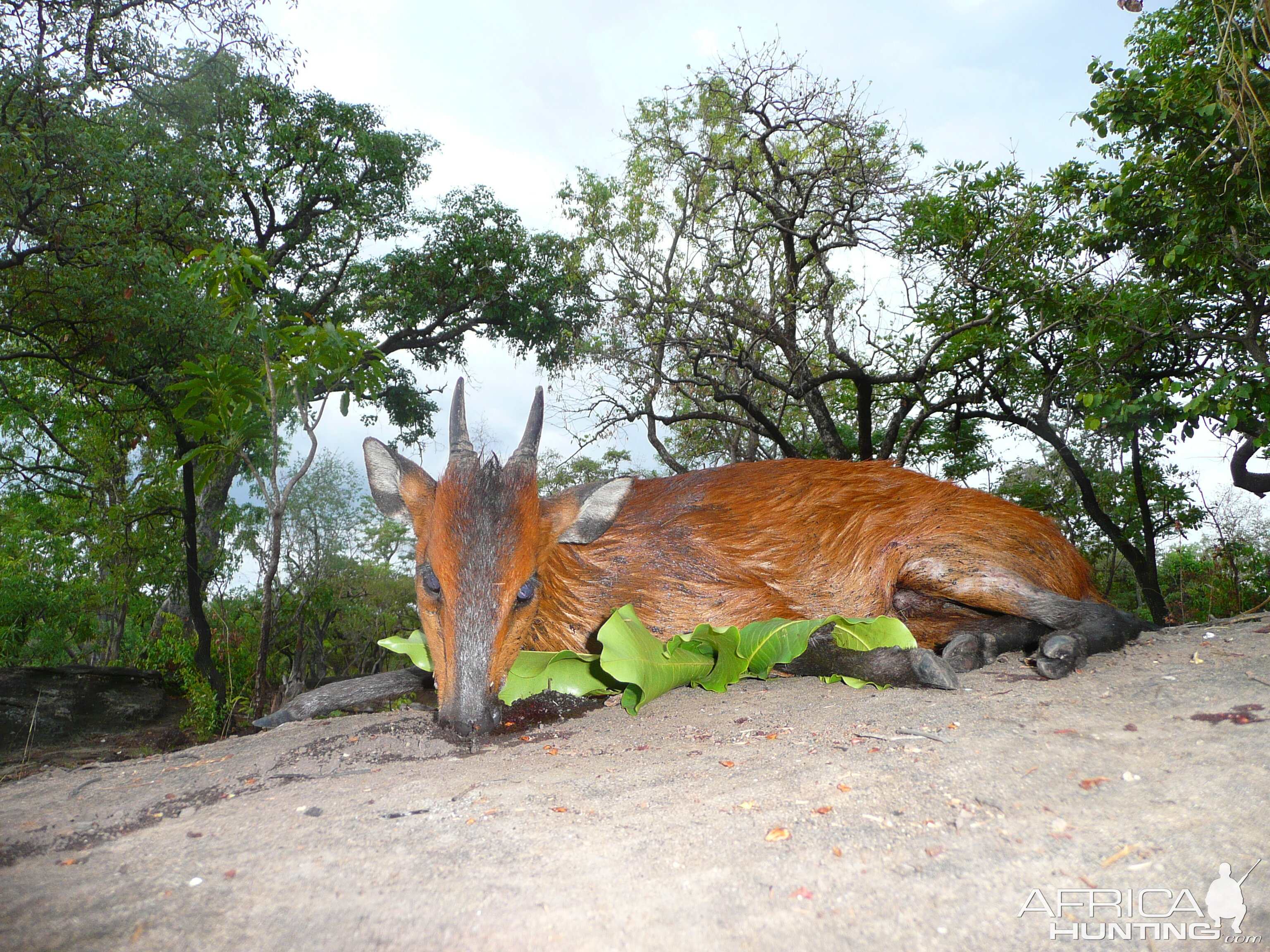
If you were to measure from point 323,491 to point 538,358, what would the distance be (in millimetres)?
5163

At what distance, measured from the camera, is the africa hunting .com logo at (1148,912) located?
1.57 metres

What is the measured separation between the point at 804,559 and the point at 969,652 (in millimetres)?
1048

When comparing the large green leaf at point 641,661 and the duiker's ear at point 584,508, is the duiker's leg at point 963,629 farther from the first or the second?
the duiker's ear at point 584,508

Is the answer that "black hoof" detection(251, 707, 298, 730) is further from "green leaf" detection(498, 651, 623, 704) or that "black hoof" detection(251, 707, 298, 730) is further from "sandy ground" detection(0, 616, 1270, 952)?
"green leaf" detection(498, 651, 623, 704)

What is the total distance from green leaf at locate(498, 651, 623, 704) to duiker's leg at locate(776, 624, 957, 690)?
3.71ft

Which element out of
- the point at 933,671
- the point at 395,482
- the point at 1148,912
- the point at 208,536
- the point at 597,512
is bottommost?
the point at 1148,912

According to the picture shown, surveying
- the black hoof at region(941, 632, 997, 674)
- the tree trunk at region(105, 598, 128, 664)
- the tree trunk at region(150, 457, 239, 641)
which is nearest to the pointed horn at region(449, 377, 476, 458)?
the black hoof at region(941, 632, 997, 674)

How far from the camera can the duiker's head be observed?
3266 millimetres

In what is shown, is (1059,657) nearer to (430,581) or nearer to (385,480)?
(430,581)

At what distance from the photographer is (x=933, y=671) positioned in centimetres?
368

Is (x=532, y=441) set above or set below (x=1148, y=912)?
above

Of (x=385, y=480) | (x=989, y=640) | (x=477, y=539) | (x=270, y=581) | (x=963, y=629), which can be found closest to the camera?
(x=477, y=539)

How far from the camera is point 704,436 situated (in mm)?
12125

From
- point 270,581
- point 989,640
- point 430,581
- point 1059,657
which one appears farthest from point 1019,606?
point 270,581
